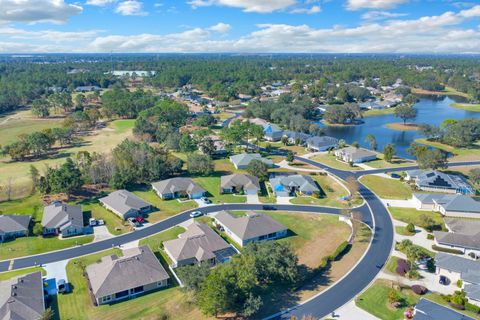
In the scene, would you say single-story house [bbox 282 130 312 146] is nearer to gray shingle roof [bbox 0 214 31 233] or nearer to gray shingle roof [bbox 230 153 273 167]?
gray shingle roof [bbox 230 153 273 167]

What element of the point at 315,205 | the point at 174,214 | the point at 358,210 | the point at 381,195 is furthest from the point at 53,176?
the point at 381,195

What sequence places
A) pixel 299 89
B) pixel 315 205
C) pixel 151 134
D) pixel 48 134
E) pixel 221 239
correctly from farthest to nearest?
pixel 299 89 < pixel 151 134 < pixel 48 134 < pixel 315 205 < pixel 221 239

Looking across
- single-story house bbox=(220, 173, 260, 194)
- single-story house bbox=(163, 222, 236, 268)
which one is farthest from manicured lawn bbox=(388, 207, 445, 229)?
single-story house bbox=(163, 222, 236, 268)

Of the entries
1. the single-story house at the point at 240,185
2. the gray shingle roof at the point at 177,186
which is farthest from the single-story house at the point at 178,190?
the single-story house at the point at 240,185

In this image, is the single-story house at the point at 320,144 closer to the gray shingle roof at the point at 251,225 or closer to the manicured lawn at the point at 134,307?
the gray shingle roof at the point at 251,225

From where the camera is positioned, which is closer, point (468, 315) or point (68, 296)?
point (468, 315)

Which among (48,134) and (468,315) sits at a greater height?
(48,134)

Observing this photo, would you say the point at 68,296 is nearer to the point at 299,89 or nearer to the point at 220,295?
the point at 220,295
